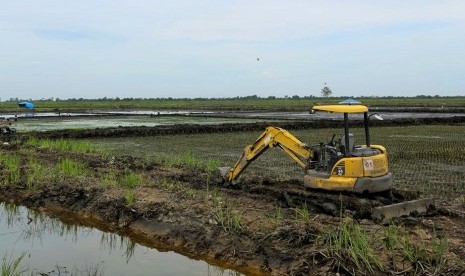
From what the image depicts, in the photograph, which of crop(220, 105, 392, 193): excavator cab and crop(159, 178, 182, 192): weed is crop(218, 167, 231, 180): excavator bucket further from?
crop(220, 105, 392, 193): excavator cab

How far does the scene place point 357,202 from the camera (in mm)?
7605

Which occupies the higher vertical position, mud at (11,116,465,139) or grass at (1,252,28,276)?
mud at (11,116,465,139)

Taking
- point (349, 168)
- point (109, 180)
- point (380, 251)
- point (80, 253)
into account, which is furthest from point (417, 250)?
point (109, 180)

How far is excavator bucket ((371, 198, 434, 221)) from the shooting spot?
23.1 feet

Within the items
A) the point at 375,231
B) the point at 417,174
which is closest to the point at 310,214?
the point at 375,231

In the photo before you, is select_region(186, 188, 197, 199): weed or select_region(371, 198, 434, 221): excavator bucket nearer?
select_region(371, 198, 434, 221): excavator bucket

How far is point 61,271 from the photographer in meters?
5.87

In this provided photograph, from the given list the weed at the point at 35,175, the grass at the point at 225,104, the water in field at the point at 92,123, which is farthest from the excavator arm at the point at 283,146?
the grass at the point at 225,104

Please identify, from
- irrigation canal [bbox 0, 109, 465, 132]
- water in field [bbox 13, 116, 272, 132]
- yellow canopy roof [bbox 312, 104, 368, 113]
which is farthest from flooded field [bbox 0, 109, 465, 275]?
irrigation canal [bbox 0, 109, 465, 132]

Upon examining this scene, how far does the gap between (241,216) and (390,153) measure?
33.9 feet

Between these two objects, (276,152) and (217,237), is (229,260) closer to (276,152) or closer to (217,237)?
(217,237)

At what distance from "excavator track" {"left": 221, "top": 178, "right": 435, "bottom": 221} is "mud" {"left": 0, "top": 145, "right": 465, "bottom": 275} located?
2 cm

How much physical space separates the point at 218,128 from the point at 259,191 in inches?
684

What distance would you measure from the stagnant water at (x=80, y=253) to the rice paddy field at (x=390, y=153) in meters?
4.99
